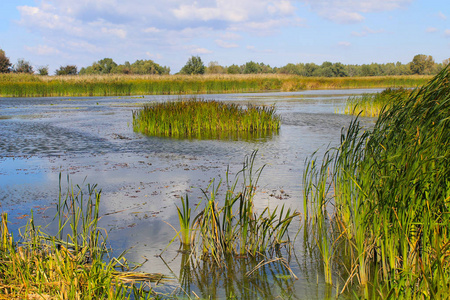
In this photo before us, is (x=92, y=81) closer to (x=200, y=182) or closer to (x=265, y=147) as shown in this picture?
(x=265, y=147)

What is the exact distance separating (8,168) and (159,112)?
19.9 ft

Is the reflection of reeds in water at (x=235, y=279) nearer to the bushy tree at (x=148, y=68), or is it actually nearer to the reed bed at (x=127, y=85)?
the reed bed at (x=127, y=85)

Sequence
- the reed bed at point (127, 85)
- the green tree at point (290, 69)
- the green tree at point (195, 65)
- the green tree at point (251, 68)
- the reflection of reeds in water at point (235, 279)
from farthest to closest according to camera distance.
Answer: the green tree at point (290, 69), the green tree at point (251, 68), the green tree at point (195, 65), the reed bed at point (127, 85), the reflection of reeds in water at point (235, 279)

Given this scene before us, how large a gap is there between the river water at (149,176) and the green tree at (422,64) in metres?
75.3

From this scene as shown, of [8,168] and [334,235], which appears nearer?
[334,235]

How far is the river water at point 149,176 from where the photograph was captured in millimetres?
3789

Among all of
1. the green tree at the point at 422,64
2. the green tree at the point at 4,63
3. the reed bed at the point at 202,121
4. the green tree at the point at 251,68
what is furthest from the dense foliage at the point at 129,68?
the reed bed at the point at 202,121

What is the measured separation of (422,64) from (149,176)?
84.8 metres

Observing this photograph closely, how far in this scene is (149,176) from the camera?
7469 millimetres

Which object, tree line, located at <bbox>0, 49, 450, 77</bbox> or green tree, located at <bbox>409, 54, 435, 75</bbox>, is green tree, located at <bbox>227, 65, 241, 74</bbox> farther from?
green tree, located at <bbox>409, 54, 435, 75</bbox>

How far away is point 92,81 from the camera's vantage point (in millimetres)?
39250

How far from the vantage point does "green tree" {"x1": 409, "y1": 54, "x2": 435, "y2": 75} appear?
80750mm

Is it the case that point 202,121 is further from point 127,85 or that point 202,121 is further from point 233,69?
point 233,69

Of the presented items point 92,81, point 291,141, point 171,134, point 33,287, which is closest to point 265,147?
point 291,141
